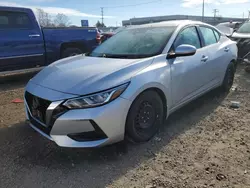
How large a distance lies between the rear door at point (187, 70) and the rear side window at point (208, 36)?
0.83 ft

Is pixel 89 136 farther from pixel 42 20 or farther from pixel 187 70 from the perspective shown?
pixel 42 20

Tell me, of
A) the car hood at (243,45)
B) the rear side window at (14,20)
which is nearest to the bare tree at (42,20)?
the rear side window at (14,20)

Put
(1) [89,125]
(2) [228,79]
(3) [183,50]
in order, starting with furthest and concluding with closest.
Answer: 1. (2) [228,79]
2. (3) [183,50]
3. (1) [89,125]

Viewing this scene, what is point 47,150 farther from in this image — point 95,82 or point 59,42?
point 59,42

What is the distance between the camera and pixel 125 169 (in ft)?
9.30

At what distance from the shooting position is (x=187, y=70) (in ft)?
12.4

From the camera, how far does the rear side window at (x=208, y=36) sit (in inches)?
178

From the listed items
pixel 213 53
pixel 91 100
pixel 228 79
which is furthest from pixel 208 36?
pixel 91 100

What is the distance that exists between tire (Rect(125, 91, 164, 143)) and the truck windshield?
0.64 meters

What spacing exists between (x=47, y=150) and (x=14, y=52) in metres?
4.40

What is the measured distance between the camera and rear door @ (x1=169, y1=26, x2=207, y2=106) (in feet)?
11.8

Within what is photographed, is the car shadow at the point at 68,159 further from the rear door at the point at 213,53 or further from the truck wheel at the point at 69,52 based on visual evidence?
the truck wheel at the point at 69,52

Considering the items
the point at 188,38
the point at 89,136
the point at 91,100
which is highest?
the point at 188,38

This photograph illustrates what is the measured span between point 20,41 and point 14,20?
642mm
